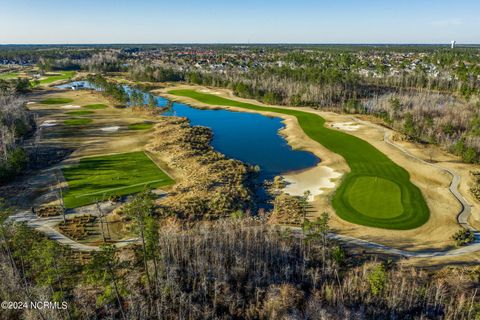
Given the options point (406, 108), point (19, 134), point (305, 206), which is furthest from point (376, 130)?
point (19, 134)

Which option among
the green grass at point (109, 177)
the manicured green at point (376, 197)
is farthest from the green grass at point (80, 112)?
the manicured green at point (376, 197)

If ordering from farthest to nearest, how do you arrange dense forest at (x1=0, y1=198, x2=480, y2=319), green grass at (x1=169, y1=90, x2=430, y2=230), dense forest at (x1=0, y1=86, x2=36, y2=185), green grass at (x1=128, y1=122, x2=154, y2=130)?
green grass at (x1=128, y1=122, x2=154, y2=130) → dense forest at (x1=0, y1=86, x2=36, y2=185) → green grass at (x1=169, y1=90, x2=430, y2=230) → dense forest at (x1=0, y1=198, x2=480, y2=319)

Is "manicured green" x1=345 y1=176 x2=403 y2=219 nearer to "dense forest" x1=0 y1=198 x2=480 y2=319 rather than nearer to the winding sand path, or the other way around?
Answer: "dense forest" x1=0 y1=198 x2=480 y2=319

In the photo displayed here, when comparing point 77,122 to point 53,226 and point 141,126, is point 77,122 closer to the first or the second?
point 141,126

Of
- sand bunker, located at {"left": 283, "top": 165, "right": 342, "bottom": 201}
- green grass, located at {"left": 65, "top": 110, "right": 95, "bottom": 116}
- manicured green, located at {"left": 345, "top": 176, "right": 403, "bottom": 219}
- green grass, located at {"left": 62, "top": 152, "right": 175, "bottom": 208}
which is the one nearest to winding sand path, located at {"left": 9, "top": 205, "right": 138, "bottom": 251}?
green grass, located at {"left": 62, "top": 152, "right": 175, "bottom": 208}

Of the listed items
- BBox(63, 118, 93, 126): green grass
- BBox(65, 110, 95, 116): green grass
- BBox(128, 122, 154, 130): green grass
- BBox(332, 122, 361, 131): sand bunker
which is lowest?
BBox(332, 122, 361, 131): sand bunker

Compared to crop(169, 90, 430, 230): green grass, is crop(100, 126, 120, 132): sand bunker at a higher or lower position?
higher

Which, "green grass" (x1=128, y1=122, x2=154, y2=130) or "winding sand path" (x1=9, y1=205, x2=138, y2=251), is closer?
"winding sand path" (x1=9, y1=205, x2=138, y2=251)
